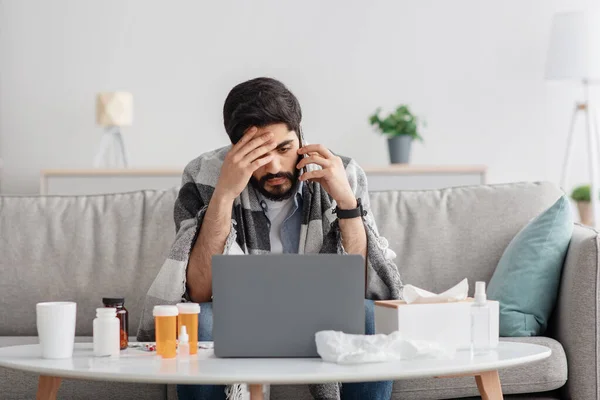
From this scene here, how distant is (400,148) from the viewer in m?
4.24

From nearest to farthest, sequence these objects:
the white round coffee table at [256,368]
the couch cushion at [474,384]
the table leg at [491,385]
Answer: the white round coffee table at [256,368]
the table leg at [491,385]
the couch cushion at [474,384]

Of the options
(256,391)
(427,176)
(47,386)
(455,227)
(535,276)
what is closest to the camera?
(256,391)

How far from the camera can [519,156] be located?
468 cm

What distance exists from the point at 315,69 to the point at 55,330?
3.30 meters

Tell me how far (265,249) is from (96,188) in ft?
7.08

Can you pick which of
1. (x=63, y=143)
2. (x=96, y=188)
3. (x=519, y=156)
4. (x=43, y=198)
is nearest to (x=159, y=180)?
(x=96, y=188)

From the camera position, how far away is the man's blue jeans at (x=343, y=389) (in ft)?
5.51

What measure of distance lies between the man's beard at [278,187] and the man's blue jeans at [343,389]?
39 cm

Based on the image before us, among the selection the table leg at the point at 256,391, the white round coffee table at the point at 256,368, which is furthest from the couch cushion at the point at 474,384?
the table leg at the point at 256,391

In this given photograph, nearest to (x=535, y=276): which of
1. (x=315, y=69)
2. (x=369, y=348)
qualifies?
(x=369, y=348)

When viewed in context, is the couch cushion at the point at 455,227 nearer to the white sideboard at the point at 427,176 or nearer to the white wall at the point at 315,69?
the white sideboard at the point at 427,176

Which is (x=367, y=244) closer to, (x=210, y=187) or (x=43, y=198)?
(x=210, y=187)

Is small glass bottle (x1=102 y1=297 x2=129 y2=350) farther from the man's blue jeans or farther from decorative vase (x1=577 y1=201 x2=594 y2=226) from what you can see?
decorative vase (x1=577 y1=201 x2=594 y2=226)

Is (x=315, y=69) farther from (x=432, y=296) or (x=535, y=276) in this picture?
(x=432, y=296)
